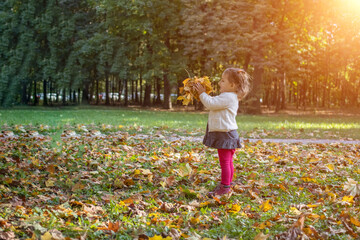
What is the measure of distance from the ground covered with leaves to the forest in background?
18.7 metres

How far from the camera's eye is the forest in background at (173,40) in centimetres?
2581

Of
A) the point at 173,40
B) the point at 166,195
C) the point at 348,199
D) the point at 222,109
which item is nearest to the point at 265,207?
the point at 348,199

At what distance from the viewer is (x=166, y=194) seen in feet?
16.3

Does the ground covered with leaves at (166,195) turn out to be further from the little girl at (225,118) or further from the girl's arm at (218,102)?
the girl's arm at (218,102)

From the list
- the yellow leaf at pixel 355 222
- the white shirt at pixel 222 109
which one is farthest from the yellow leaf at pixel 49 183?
the yellow leaf at pixel 355 222

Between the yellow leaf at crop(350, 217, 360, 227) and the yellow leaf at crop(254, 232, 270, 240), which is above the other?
the yellow leaf at crop(350, 217, 360, 227)

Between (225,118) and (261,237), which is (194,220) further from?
(225,118)

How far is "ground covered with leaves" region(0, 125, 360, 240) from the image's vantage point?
361 centimetres

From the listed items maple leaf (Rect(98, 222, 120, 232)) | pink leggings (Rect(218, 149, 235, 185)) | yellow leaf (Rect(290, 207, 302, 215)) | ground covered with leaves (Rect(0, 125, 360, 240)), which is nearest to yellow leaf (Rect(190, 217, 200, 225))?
ground covered with leaves (Rect(0, 125, 360, 240))

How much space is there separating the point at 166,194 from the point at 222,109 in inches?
51.8

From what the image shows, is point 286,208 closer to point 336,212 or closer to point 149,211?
point 336,212

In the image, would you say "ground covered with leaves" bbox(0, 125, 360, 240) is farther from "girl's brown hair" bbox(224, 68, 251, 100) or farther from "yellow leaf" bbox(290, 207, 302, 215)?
"girl's brown hair" bbox(224, 68, 251, 100)

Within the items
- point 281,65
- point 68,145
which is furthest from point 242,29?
point 68,145

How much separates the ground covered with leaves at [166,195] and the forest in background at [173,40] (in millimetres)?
18677
